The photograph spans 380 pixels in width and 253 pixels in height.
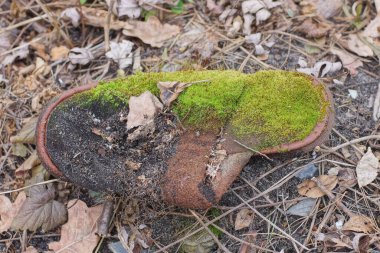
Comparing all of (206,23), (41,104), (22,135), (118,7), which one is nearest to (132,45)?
(118,7)

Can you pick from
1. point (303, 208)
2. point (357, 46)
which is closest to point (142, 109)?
point (303, 208)

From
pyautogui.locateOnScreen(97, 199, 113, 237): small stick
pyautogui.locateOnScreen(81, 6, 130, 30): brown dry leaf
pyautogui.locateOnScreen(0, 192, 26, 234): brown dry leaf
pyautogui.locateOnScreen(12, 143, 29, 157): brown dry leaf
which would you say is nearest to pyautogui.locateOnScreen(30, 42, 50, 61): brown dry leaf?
pyautogui.locateOnScreen(81, 6, 130, 30): brown dry leaf

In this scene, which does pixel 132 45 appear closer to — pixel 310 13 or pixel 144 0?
pixel 144 0

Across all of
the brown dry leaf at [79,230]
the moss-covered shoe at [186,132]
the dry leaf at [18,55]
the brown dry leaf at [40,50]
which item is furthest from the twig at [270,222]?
the dry leaf at [18,55]

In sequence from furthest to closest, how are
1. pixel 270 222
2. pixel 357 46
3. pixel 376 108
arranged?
pixel 357 46, pixel 376 108, pixel 270 222

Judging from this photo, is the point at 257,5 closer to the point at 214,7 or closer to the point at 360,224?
the point at 214,7

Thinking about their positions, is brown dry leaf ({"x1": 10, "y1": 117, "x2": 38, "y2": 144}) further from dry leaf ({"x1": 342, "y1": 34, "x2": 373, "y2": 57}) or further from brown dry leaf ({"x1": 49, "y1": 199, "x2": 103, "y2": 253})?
dry leaf ({"x1": 342, "y1": 34, "x2": 373, "y2": 57})
